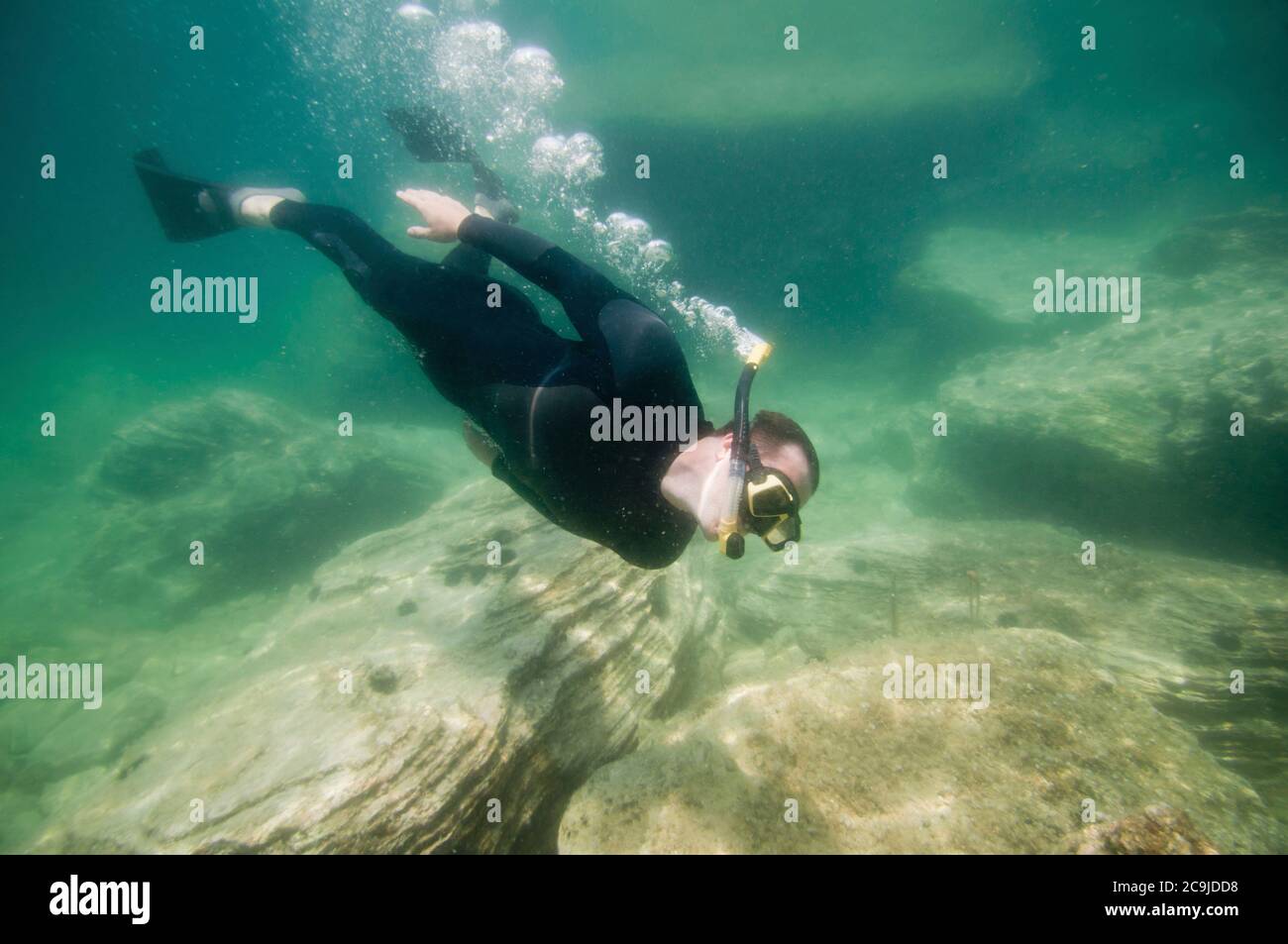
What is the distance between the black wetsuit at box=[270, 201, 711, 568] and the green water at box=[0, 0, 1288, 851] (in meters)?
6.02

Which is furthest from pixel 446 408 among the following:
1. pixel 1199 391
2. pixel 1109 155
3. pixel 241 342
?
pixel 241 342

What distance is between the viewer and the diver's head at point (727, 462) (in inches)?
89.7

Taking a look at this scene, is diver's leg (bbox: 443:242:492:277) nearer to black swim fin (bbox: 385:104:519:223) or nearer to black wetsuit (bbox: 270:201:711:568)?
black wetsuit (bbox: 270:201:711:568)

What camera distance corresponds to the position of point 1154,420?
10.2m

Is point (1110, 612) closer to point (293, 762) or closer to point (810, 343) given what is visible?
point (293, 762)

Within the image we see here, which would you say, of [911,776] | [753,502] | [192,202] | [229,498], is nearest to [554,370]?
[753,502]

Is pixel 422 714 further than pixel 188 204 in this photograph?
No

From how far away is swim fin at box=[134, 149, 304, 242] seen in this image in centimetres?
477

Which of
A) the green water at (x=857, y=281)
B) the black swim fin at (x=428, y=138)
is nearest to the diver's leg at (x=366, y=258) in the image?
the black swim fin at (x=428, y=138)

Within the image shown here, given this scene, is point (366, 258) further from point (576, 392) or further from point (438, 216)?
point (576, 392)

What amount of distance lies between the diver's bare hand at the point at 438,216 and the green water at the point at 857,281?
6844 millimetres

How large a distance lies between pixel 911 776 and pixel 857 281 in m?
21.0

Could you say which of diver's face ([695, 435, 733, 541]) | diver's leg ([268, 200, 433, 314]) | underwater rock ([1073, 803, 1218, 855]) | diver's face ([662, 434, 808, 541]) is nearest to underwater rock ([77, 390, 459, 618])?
diver's leg ([268, 200, 433, 314])

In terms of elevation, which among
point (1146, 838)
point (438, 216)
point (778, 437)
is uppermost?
point (438, 216)
